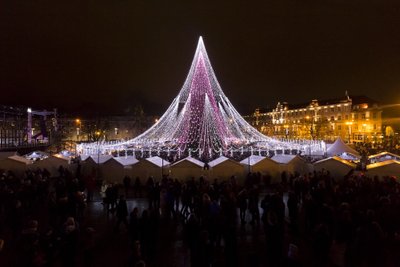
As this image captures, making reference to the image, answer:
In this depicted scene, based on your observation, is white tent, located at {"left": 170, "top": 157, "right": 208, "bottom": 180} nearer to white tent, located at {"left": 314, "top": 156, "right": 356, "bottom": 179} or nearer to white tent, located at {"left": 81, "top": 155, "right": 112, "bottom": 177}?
white tent, located at {"left": 81, "top": 155, "right": 112, "bottom": 177}

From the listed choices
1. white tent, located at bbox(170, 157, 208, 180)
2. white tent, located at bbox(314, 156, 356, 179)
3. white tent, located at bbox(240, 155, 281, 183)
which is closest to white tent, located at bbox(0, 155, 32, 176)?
white tent, located at bbox(170, 157, 208, 180)

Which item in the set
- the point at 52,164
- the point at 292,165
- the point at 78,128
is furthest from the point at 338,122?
the point at 52,164

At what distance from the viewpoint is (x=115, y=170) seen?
58.4ft

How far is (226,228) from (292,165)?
11.4m

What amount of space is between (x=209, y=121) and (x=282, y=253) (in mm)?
17577

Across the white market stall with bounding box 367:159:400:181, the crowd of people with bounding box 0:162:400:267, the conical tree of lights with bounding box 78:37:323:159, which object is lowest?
the crowd of people with bounding box 0:162:400:267

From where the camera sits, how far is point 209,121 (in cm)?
2491

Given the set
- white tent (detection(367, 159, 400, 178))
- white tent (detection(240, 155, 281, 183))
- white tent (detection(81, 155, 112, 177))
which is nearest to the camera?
white tent (detection(367, 159, 400, 178))

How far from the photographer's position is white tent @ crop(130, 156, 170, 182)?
56.1ft

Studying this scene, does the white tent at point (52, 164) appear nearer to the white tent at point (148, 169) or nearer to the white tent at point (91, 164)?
the white tent at point (91, 164)

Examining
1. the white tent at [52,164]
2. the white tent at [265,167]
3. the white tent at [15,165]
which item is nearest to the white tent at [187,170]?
the white tent at [265,167]

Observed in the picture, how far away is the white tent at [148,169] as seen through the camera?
17112 millimetres

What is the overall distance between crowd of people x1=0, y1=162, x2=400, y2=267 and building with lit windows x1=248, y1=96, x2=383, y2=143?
2157 inches

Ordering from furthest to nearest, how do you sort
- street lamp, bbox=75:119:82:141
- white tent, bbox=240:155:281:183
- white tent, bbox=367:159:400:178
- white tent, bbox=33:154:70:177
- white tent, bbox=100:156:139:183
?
street lamp, bbox=75:119:82:141
white tent, bbox=33:154:70:177
white tent, bbox=100:156:139:183
white tent, bbox=240:155:281:183
white tent, bbox=367:159:400:178
